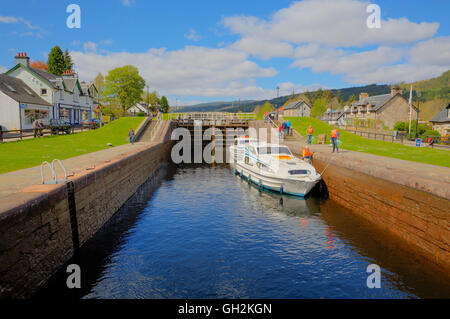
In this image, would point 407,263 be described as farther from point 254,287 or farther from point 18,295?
point 18,295

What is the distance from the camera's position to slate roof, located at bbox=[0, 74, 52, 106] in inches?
1455

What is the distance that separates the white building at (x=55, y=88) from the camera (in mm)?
44031

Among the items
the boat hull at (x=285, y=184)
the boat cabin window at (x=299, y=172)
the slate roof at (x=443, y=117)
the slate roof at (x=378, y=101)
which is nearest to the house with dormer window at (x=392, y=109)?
the slate roof at (x=378, y=101)

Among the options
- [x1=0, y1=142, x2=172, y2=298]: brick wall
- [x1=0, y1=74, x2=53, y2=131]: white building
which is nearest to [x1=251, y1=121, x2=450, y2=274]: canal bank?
[x1=0, y1=142, x2=172, y2=298]: brick wall

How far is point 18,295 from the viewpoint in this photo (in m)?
6.41

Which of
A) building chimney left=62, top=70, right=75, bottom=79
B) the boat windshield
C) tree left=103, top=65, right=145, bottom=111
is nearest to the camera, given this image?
the boat windshield

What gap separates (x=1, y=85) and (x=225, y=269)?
4105 cm

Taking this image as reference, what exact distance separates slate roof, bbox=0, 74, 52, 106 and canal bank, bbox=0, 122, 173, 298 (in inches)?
1203

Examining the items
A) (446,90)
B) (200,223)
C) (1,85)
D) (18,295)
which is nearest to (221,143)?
(1,85)

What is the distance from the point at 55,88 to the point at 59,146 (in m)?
25.4

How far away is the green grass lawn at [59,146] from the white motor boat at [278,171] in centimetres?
1196

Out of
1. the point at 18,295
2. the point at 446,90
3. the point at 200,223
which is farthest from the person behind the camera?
the point at 446,90

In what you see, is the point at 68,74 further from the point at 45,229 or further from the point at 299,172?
the point at 45,229

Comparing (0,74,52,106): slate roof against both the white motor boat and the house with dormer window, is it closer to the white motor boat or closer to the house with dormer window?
the white motor boat
